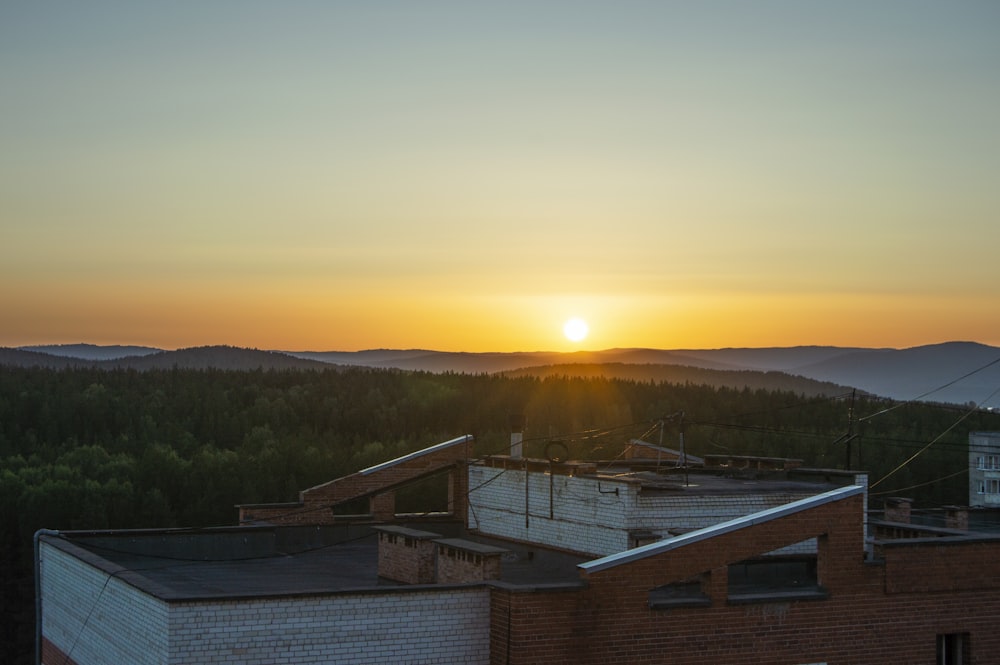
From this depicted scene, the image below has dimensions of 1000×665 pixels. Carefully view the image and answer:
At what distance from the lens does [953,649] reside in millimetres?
22125

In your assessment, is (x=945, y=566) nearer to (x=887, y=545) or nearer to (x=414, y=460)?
(x=887, y=545)

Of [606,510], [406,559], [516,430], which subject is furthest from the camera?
[516,430]

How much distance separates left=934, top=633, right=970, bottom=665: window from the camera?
72.2 feet

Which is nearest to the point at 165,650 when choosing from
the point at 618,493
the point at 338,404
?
Result: the point at 618,493

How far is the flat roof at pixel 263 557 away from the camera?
23531 mm

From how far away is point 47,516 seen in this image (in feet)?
246

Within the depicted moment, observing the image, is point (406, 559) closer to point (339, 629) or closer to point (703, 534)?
point (339, 629)

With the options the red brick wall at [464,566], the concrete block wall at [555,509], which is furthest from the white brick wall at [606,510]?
the red brick wall at [464,566]

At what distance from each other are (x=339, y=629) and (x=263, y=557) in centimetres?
967

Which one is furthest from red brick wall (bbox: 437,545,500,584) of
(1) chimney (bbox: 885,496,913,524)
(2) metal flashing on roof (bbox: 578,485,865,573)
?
(1) chimney (bbox: 885,496,913,524)

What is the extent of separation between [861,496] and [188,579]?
12.8 metres

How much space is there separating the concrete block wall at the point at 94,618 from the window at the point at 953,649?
1328cm

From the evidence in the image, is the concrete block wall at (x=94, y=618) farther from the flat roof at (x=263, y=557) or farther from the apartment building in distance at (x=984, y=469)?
the apartment building in distance at (x=984, y=469)

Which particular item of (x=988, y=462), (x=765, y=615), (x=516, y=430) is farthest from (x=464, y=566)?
(x=988, y=462)
